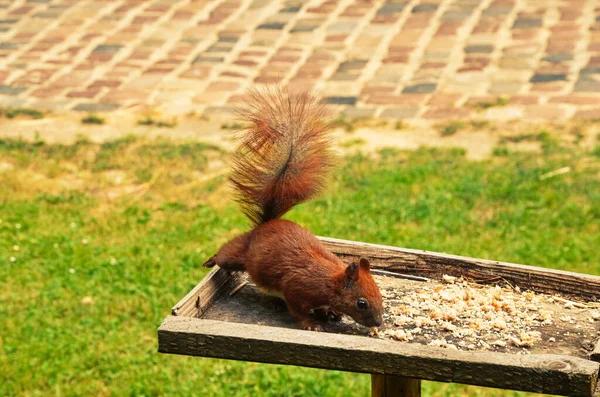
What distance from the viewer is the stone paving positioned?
8.26 meters

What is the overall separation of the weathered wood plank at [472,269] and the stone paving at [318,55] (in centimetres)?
489

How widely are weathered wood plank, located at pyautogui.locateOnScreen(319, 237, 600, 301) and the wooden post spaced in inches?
13.6

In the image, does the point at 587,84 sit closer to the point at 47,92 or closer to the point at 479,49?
the point at 479,49

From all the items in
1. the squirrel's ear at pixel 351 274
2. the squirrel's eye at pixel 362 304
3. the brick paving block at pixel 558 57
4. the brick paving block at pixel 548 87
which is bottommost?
the brick paving block at pixel 558 57

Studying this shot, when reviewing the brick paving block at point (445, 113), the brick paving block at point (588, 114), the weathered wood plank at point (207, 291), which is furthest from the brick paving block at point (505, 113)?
the weathered wood plank at point (207, 291)

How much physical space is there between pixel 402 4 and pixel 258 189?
8015 millimetres

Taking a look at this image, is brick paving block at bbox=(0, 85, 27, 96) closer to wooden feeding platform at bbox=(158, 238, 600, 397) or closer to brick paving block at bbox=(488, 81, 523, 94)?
brick paving block at bbox=(488, 81, 523, 94)

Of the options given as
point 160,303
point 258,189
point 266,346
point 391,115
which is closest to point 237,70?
point 391,115

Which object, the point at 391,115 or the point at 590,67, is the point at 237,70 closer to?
the point at 391,115

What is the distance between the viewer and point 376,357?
2338 mm

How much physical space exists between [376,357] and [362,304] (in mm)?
187

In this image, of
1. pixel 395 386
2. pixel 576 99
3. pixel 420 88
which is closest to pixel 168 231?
pixel 420 88

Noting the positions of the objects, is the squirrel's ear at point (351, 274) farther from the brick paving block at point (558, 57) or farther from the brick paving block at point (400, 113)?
the brick paving block at point (558, 57)

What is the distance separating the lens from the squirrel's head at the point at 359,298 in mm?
2486
